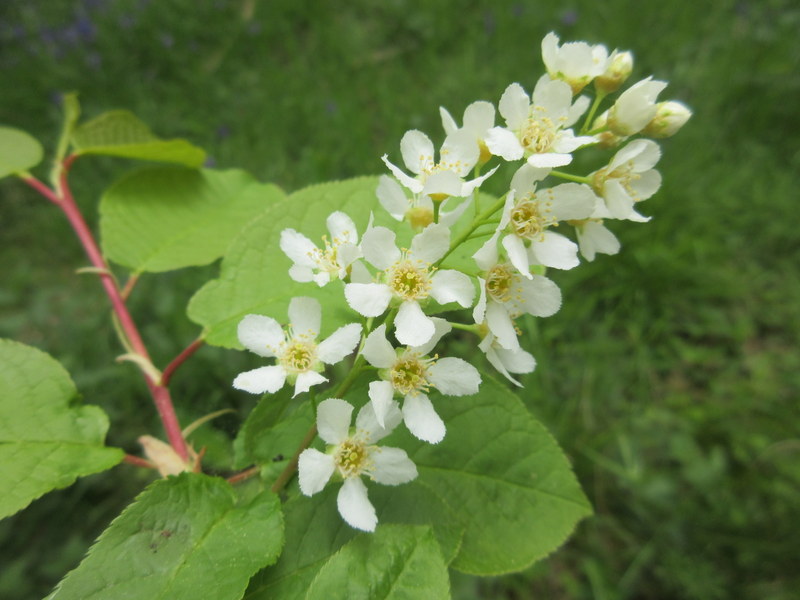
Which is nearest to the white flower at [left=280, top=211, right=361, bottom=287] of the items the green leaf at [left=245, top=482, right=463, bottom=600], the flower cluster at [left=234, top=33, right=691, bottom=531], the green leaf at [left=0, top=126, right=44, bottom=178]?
the flower cluster at [left=234, top=33, right=691, bottom=531]

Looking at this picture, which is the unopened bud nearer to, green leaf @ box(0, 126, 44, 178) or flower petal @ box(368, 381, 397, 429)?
flower petal @ box(368, 381, 397, 429)

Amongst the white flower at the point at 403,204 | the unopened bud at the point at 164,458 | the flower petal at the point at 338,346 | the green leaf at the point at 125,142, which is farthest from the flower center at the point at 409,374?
the green leaf at the point at 125,142

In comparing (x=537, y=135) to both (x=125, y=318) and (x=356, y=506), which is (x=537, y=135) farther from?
(x=125, y=318)

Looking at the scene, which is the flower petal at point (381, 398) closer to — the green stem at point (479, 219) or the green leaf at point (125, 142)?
the green stem at point (479, 219)

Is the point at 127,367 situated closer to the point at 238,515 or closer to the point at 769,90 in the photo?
the point at 238,515

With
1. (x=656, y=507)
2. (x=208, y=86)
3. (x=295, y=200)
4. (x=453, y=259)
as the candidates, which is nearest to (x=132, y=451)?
(x=295, y=200)

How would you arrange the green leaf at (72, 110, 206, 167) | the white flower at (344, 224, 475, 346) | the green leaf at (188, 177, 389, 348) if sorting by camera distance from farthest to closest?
the green leaf at (72, 110, 206, 167) → the green leaf at (188, 177, 389, 348) → the white flower at (344, 224, 475, 346)
